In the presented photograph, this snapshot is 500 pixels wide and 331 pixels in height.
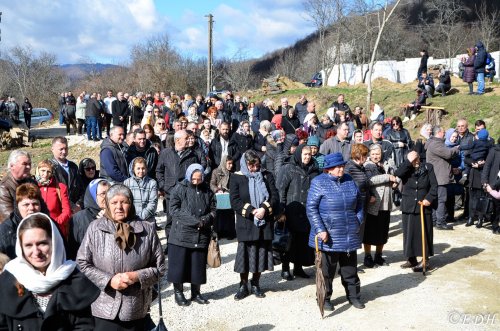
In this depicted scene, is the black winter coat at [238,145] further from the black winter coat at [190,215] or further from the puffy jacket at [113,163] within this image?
the black winter coat at [190,215]

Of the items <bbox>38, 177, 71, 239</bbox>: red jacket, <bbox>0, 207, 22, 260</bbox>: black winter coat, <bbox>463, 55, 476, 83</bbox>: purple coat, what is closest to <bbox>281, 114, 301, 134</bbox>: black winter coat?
<bbox>463, 55, 476, 83</bbox>: purple coat

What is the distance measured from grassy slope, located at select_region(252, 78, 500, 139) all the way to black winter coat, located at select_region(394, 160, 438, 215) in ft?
31.4

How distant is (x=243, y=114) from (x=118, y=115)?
5.00m

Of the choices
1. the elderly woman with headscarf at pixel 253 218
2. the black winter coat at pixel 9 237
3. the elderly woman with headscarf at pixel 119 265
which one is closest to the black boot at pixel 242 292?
the elderly woman with headscarf at pixel 253 218

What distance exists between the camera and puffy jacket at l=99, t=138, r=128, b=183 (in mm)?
7465

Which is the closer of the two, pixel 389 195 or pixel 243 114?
pixel 389 195

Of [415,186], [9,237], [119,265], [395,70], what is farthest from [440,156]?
[395,70]

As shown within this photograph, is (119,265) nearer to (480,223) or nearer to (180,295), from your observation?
(180,295)

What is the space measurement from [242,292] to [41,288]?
3817 mm

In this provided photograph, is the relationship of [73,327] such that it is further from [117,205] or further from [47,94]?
[47,94]

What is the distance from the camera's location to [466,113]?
17.5 metres

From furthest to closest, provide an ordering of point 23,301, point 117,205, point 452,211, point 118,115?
1. point 118,115
2. point 452,211
3. point 117,205
4. point 23,301

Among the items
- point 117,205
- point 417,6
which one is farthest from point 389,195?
point 417,6

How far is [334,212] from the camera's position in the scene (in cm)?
574
